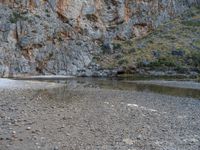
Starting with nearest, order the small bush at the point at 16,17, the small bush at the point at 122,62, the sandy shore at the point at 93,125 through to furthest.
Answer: the sandy shore at the point at 93,125, the small bush at the point at 16,17, the small bush at the point at 122,62

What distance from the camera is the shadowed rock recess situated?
5812 cm

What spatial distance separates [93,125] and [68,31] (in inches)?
1924

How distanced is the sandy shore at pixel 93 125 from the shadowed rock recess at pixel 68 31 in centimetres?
3634

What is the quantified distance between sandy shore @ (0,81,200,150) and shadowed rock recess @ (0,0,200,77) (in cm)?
3634

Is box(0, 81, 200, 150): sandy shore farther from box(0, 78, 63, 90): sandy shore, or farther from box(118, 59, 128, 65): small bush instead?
box(118, 59, 128, 65): small bush

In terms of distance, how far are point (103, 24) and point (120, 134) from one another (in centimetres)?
5471

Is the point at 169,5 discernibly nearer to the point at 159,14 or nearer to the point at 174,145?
the point at 159,14

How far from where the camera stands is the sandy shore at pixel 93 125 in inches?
501

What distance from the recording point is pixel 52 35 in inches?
2410

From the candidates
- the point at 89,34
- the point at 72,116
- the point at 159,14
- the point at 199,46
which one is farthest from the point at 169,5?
the point at 72,116

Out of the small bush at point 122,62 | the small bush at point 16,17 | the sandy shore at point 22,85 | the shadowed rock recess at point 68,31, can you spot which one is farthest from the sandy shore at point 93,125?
the small bush at point 16,17

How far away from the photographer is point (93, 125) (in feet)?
50.2

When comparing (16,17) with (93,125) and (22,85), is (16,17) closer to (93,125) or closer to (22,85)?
(22,85)

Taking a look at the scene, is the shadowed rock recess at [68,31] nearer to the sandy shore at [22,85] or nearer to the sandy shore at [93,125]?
the sandy shore at [22,85]
